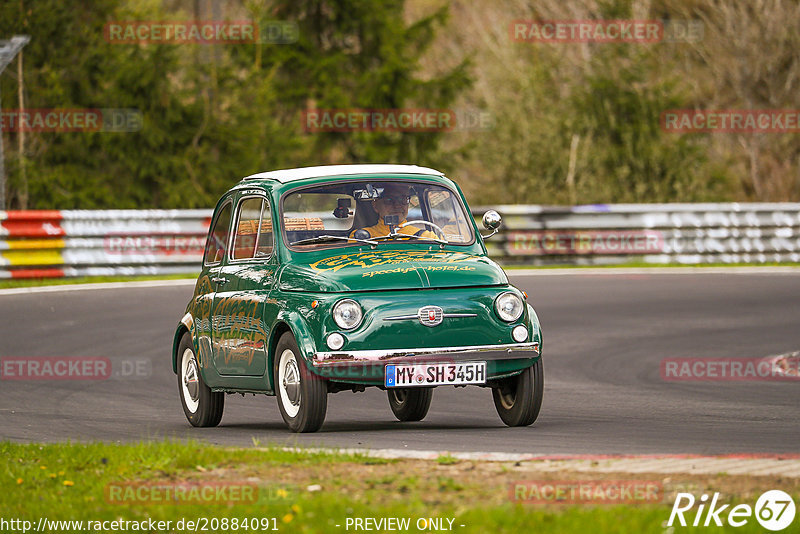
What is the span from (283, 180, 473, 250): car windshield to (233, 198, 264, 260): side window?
48 cm

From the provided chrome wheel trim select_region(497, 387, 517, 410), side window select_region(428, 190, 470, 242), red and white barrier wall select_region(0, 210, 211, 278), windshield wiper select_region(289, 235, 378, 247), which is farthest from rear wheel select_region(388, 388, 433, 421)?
red and white barrier wall select_region(0, 210, 211, 278)

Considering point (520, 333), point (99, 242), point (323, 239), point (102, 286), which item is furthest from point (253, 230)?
point (99, 242)

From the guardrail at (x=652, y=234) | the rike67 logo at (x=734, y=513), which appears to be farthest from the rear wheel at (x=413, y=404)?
the guardrail at (x=652, y=234)

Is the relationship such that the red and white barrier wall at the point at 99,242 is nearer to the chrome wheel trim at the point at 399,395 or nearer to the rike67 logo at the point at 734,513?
the chrome wheel trim at the point at 399,395

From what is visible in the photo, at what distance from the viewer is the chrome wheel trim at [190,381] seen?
11.7 meters

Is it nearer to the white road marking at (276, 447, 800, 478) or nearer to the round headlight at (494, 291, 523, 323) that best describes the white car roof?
the round headlight at (494, 291, 523, 323)

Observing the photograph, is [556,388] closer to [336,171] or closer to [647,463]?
[336,171]

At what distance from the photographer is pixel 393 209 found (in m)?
10.7

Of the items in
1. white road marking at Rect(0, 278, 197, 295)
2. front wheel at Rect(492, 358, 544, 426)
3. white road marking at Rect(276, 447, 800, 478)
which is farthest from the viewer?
white road marking at Rect(0, 278, 197, 295)

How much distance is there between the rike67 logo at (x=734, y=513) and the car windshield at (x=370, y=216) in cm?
453

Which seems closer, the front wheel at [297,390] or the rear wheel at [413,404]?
the front wheel at [297,390]

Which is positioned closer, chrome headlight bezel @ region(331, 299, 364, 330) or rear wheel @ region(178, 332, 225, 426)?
chrome headlight bezel @ region(331, 299, 364, 330)

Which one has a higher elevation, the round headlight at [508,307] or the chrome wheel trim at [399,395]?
the round headlight at [508,307]

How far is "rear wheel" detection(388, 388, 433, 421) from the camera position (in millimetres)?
11523
